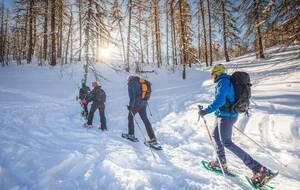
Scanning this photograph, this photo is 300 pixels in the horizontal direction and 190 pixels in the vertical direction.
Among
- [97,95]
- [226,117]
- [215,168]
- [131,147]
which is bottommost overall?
[215,168]

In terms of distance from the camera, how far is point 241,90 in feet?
16.4

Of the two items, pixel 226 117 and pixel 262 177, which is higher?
pixel 226 117

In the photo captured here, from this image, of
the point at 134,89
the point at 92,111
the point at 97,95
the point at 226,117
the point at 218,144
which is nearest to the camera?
the point at 226,117

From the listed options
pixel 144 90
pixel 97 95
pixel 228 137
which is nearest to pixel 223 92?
pixel 228 137

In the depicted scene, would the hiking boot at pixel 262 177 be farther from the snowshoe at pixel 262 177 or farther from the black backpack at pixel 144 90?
the black backpack at pixel 144 90

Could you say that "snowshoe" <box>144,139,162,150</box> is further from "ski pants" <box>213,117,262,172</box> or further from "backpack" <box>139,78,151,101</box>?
"ski pants" <box>213,117,262,172</box>

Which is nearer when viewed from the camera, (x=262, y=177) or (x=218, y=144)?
(x=262, y=177)

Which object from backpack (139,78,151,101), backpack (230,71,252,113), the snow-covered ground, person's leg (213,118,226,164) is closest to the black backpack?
backpack (139,78,151,101)

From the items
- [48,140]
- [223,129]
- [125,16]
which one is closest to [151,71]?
[125,16]

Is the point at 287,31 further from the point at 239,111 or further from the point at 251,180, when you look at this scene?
the point at 251,180

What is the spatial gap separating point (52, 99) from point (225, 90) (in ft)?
44.8

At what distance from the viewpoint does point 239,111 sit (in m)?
5.07

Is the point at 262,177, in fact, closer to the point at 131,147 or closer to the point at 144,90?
the point at 131,147

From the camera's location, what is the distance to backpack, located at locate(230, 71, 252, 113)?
196 inches
